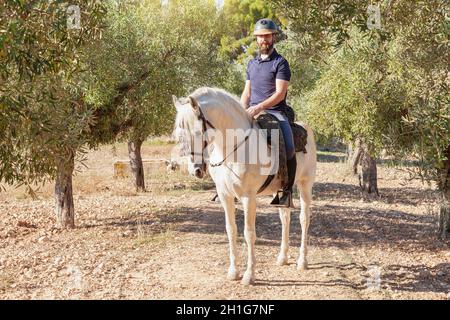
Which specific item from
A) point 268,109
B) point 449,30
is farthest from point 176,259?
point 449,30

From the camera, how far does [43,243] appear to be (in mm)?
13039

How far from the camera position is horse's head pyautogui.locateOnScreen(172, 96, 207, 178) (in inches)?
283

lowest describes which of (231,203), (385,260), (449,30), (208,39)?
(385,260)

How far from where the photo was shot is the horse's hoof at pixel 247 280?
8.54 metres

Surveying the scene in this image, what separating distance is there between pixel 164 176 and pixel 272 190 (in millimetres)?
20223

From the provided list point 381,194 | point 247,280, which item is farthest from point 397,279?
point 381,194

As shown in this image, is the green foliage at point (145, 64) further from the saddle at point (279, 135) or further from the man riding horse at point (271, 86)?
the saddle at point (279, 135)

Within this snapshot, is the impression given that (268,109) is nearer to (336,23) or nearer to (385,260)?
(336,23)

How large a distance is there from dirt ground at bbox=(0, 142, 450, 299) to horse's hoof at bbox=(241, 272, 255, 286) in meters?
0.12

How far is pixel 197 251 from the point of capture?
11344 mm

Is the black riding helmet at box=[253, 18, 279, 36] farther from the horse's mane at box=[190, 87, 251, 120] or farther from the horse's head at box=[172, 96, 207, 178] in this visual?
the horse's head at box=[172, 96, 207, 178]

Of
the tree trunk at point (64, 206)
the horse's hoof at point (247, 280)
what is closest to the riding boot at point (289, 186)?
the horse's hoof at point (247, 280)

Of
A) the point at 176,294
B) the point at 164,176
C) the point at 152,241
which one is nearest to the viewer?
the point at 176,294

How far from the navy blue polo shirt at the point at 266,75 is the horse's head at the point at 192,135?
1.80m
